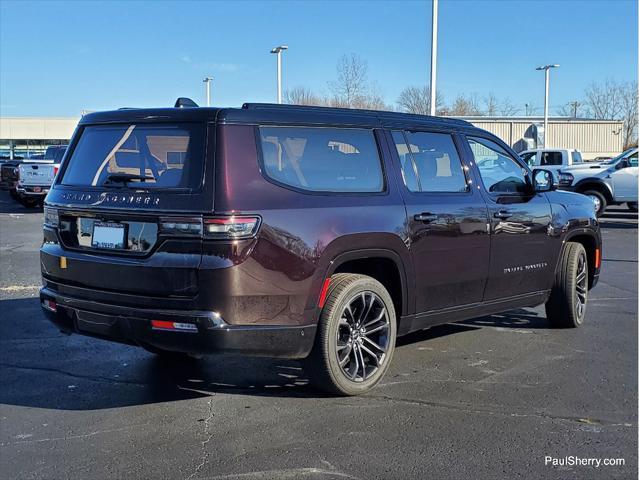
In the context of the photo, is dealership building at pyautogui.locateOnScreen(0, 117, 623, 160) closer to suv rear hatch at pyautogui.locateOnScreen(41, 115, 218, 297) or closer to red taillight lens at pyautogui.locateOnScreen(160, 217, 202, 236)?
suv rear hatch at pyautogui.locateOnScreen(41, 115, 218, 297)

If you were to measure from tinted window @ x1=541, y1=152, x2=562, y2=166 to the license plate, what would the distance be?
67.2ft

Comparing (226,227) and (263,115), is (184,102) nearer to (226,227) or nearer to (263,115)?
(263,115)

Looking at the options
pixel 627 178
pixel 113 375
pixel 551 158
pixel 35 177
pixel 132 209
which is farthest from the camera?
pixel 551 158

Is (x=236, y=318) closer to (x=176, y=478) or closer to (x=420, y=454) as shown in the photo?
(x=176, y=478)

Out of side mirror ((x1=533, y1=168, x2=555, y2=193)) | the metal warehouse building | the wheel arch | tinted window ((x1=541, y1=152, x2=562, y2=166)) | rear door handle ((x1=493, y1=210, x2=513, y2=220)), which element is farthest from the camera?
the metal warehouse building

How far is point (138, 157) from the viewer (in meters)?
4.25

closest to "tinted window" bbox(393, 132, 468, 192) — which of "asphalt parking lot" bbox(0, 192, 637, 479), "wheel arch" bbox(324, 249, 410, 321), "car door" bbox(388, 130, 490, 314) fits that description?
"car door" bbox(388, 130, 490, 314)

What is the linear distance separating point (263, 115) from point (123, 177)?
99 centimetres

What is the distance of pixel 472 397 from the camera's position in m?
4.62

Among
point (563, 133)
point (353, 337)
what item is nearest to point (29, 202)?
point (353, 337)

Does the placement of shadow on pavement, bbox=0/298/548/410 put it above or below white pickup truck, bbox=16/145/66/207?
below

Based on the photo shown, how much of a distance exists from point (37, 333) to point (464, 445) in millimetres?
4324

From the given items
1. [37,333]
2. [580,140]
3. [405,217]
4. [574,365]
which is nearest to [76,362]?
[37,333]

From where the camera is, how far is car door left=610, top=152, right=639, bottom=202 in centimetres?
1855
